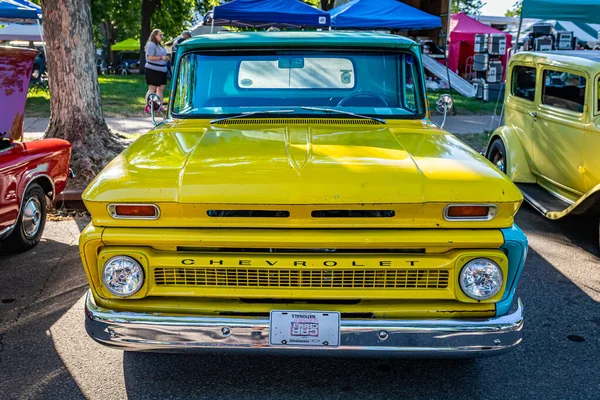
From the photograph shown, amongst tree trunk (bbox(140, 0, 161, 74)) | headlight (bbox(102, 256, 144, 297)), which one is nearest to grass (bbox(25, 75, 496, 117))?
tree trunk (bbox(140, 0, 161, 74))

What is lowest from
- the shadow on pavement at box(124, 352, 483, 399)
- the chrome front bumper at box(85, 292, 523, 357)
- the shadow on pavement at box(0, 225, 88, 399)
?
the shadow on pavement at box(0, 225, 88, 399)

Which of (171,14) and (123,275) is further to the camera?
(171,14)

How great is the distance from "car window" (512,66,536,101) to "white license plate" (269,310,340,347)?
5.14 meters

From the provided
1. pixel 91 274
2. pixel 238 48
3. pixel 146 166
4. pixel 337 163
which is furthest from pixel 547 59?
pixel 91 274

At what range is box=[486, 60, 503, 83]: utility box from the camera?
19297 mm

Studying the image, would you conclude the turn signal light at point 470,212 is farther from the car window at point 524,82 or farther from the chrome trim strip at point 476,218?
the car window at point 524,82

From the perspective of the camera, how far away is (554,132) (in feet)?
21.1

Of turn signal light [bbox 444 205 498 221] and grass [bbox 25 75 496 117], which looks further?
grass [bbox 25 75 496 117]

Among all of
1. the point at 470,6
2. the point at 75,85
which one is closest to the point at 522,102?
the point at 75,85

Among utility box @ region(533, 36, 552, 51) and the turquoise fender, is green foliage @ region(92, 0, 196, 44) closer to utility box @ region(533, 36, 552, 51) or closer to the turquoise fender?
utility box @ region(533, 36, 552, 51)

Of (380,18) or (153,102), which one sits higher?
(380,18)

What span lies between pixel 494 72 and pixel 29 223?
16516 mm

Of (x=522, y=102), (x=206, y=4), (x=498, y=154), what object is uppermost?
(x=206, y=4)

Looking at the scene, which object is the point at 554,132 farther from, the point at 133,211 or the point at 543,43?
the point at 543,43
